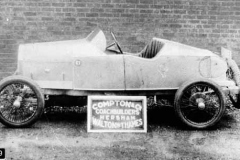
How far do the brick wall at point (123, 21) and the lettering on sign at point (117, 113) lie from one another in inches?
102

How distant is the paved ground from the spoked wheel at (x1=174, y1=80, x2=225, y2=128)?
0.62 ft

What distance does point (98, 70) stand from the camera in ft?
20.4

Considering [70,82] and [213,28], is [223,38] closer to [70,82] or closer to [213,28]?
→ [213,28]

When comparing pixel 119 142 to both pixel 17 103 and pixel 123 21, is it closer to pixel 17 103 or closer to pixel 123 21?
pixel 17 103

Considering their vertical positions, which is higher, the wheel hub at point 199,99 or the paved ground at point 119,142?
the wheel hub at point 199,99

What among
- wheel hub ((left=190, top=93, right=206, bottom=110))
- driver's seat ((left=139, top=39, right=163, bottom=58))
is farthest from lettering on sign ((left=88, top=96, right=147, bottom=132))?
driver's seat ((left=139, top=39, right=163, bottom=58))

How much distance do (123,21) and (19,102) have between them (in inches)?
124

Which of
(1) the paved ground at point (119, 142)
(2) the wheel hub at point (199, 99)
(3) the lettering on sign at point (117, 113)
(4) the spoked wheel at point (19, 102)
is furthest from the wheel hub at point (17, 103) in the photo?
(2) the wheel hub at point (199, 99)

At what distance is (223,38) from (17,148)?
16.0ft

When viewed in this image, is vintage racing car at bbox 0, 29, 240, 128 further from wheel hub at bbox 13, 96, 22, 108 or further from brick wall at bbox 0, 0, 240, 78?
brick wall at bbox 0, 0, 240, 78

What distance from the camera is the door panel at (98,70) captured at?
6195 millimetres

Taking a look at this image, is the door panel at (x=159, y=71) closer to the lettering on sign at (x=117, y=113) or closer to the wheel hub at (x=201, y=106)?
the lettering on sign at (x=117, y=113)

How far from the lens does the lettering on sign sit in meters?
6.11

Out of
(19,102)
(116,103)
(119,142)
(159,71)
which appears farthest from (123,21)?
(119,142)
